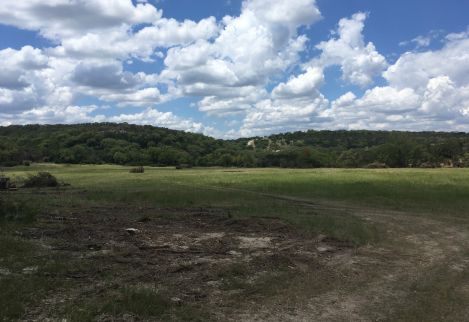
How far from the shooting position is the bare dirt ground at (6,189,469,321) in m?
10.0

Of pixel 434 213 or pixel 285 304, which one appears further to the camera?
pixel 434 213

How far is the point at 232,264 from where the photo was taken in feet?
44.7

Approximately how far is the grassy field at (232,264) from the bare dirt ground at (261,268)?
0.13ft

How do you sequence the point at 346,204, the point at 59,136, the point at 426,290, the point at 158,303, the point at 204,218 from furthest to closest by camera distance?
1. the point at 59,136
2. the point at 346,204
3. the point at 204,218
4. the point at 426,290
5. the point at 158,303

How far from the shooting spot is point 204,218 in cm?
2395

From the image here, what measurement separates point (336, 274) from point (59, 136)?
454 feet

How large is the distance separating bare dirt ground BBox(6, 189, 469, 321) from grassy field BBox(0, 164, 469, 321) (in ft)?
0.13

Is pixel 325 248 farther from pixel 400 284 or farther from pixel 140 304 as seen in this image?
pixel 140 304

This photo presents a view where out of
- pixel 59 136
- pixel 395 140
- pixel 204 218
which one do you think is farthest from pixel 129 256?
pixel 59 136

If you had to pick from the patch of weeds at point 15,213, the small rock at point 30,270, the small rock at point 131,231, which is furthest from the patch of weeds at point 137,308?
the patch of weeds at point 15,213

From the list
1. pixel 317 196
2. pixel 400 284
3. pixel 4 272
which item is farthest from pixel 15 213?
pixel 317 196

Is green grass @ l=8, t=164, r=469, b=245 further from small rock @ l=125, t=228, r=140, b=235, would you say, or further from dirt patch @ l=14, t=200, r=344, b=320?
small rock @ l=125, t=228, r=140, b=235

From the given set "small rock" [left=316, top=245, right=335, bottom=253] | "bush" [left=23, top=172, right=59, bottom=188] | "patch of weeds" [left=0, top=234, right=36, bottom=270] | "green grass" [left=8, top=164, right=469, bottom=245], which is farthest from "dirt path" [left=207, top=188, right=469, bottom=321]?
"bush" [left=23, top=172, right=59, bottom=188]

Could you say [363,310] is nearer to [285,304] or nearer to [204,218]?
[285,304]
